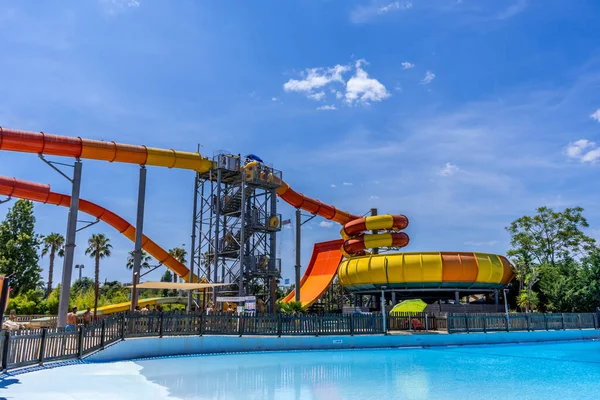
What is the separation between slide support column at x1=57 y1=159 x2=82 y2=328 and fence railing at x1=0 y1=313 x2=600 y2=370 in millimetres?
6853

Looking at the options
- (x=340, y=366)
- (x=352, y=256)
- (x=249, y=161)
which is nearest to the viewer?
(x=340, y=366)

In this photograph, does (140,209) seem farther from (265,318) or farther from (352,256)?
(352,256)

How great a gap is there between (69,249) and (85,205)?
8082mm

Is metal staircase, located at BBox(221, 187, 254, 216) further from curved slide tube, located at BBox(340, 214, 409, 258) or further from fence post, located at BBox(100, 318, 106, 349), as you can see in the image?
fence post, located at BBox(100, 318, 106, 349)

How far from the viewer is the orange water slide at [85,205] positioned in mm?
A: 27652

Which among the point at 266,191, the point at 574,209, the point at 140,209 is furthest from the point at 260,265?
the point at 574,209

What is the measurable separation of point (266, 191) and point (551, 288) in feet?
81.0

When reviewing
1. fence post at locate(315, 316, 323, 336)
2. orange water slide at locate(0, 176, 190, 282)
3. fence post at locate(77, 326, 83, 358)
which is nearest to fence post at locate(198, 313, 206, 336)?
fence post at locate(315, 316, 323, 336)

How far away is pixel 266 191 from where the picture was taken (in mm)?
34438

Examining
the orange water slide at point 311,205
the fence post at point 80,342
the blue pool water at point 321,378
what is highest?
the orange water slide at point 311,205

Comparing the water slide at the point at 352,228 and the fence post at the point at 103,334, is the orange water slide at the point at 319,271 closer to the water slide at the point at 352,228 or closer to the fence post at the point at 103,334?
the water slide at the point at 352,228

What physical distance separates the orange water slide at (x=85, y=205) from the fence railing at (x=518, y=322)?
62.7 feet

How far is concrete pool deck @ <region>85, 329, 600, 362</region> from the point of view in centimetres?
1830

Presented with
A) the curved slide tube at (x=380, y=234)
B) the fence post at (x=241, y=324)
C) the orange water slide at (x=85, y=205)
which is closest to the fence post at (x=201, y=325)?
the fence post at (x=241, y=324)
